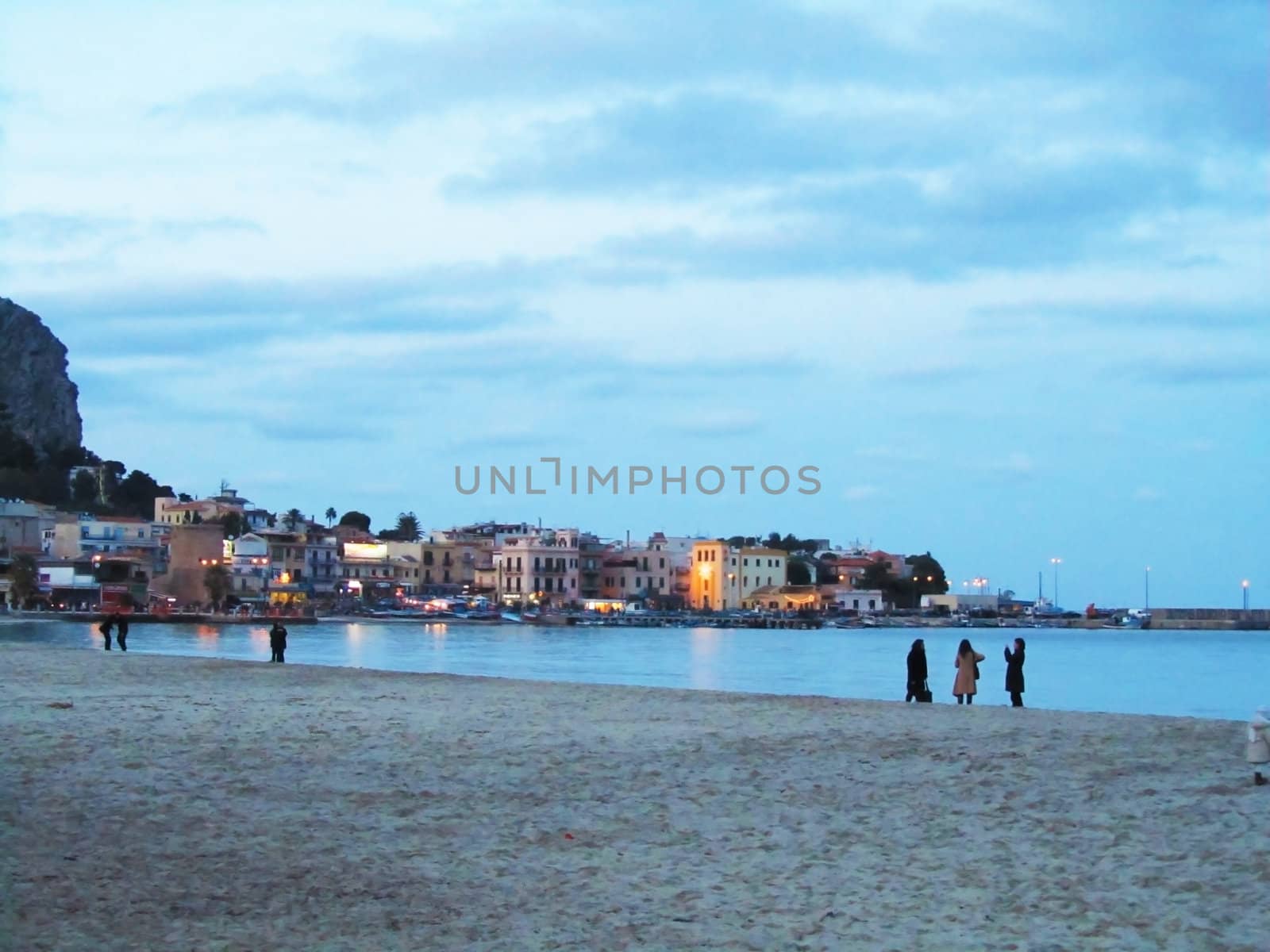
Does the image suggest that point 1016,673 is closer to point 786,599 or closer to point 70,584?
point 70,584

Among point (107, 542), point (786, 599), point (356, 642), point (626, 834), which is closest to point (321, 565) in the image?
point (107, 542)

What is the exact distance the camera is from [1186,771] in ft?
40.8

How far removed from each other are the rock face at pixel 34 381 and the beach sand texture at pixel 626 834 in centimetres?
14728

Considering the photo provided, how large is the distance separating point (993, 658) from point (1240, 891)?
7449 centimetres

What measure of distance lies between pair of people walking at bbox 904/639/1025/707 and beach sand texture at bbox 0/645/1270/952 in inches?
154

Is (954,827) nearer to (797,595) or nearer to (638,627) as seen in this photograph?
(638,627)

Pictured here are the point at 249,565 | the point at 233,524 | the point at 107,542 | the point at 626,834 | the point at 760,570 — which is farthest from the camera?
the point at 760,570

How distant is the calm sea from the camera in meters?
45.5

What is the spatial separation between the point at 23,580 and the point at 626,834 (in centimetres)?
10318

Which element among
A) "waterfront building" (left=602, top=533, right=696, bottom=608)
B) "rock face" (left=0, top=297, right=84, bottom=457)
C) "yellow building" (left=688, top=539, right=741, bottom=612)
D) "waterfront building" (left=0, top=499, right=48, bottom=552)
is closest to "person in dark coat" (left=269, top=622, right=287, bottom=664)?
"waterfront building" (left=0, top=499, right=48, bottom=552)

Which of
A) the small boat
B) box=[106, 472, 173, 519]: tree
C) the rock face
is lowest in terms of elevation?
the small boat

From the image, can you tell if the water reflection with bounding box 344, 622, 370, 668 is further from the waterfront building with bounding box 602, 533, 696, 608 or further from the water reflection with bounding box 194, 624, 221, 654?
the waterfront building with bounding box 602, 533, 696, 608

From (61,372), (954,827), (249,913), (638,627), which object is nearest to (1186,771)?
(954,827)

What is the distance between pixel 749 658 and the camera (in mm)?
70250
